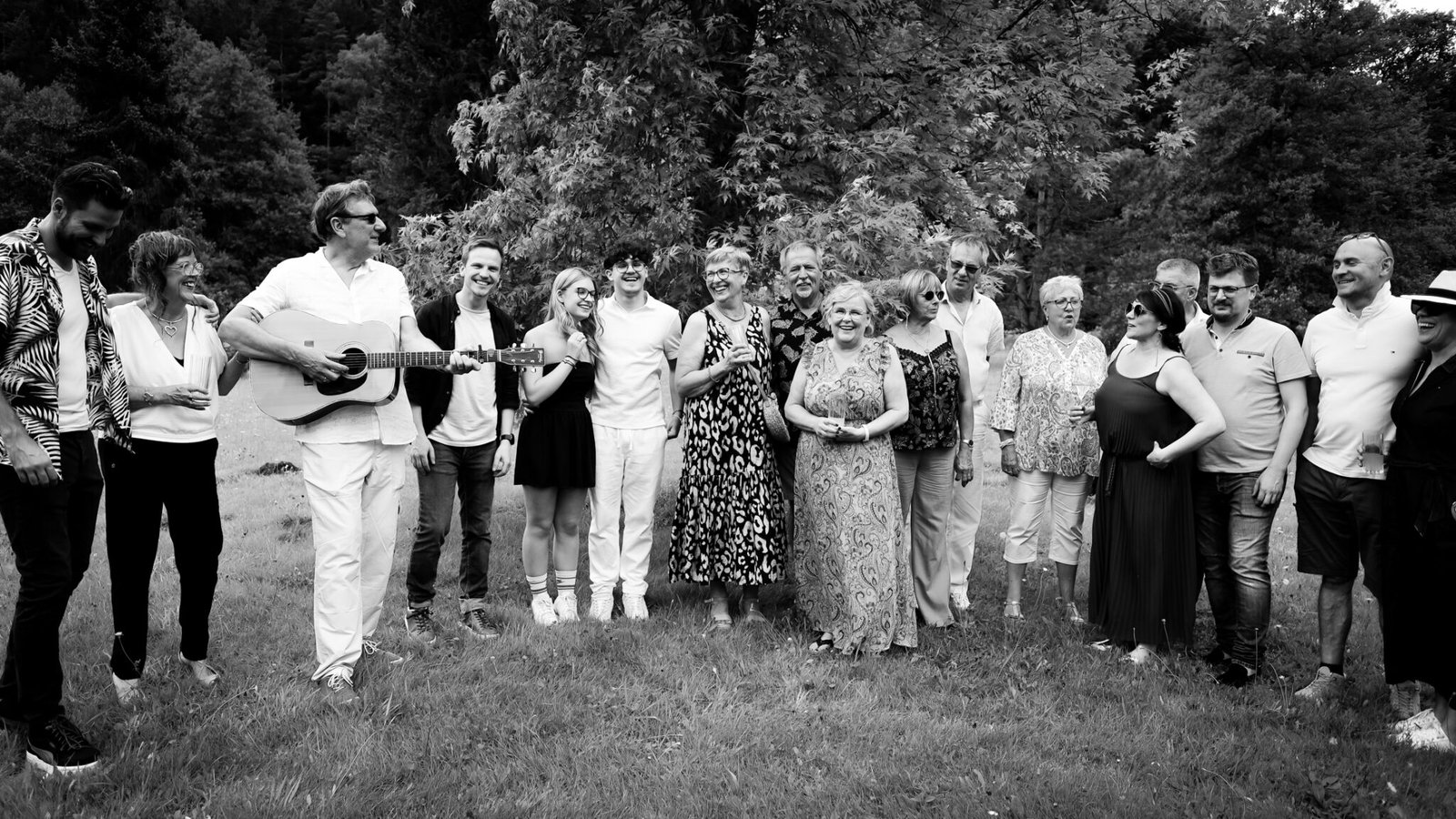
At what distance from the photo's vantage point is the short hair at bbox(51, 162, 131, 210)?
3.62m

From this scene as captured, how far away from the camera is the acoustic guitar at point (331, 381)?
14.3 feet

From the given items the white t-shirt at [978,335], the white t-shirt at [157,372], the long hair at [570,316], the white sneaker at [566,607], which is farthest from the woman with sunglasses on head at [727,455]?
the white t-shirt at [157,372]

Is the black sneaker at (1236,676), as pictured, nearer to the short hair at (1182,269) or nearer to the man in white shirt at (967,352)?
the man in white shirt at (967,352)

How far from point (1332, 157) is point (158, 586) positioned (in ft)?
91.7

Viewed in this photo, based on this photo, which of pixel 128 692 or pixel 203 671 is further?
pixel 203 671

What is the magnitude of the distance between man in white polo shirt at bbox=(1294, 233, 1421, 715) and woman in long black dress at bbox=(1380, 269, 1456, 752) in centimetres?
24

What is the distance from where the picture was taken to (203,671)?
4621mm

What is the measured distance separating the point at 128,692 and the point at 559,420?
256 cm

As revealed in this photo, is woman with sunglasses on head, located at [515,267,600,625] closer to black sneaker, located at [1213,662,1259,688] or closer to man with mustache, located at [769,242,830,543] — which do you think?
man with mustache, located at [769,242,830,543]

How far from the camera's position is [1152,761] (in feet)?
13.1

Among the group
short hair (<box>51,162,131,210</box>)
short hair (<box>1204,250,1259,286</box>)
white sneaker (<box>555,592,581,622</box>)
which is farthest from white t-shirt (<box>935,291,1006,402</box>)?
short hair (<box>51,162,131,210</box>)

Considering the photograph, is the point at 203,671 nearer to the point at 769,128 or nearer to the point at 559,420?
the point at 559,420

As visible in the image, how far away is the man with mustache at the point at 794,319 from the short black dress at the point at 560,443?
1.22 m

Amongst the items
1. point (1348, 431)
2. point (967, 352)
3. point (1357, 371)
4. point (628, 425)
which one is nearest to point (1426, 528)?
point (1348, 431)
